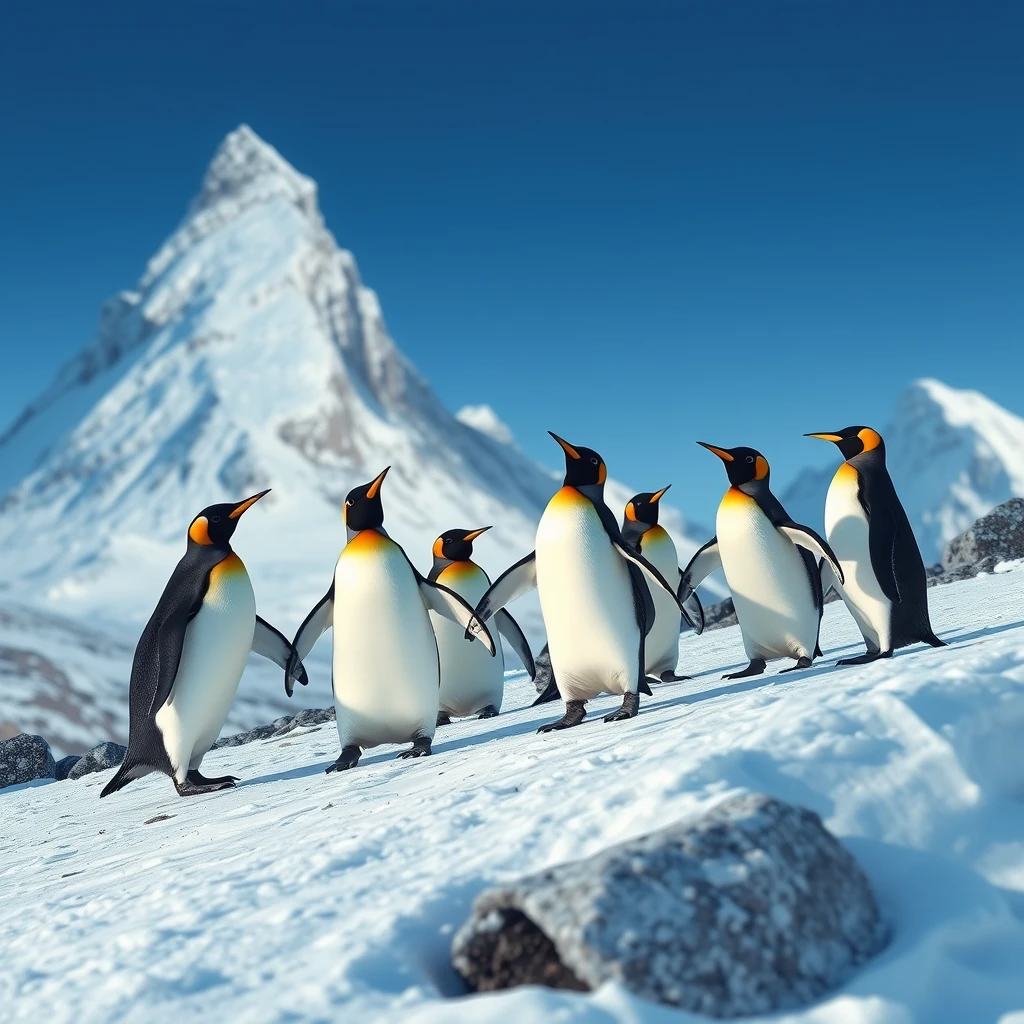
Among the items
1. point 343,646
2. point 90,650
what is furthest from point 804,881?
point 90,650

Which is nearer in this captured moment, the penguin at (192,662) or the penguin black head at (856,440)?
the penguin at (192,662)

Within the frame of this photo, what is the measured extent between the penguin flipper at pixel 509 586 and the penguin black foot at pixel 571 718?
2.50ft

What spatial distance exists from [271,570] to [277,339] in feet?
125

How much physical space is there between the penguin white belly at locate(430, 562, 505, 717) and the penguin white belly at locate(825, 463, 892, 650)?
2459 millimetres

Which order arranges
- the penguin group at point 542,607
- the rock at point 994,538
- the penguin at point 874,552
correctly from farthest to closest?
1. the rock at point 994,538
2. the penguin at point 874,552
3. the penguin group at point 542,607

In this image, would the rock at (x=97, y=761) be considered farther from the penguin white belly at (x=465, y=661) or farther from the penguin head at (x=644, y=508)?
the penguin head at (x=644, y=508)

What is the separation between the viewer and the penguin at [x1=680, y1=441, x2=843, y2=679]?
6.19 metres

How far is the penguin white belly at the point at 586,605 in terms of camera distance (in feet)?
17.6

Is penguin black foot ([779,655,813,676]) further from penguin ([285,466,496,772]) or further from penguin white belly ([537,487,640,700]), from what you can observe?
penguin ([285,466,496,772])

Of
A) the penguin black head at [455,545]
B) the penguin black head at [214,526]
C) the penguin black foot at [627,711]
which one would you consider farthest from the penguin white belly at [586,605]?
the penguin black head at [455,545]

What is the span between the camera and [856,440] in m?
6.16

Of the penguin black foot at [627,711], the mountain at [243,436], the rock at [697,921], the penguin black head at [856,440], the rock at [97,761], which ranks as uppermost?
the mountain at [243,436]

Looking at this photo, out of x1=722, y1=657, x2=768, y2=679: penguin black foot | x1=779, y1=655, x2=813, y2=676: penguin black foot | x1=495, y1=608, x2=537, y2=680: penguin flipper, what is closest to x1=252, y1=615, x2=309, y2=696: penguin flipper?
x1=495, y1=608, x2=537, y2=680: penguin flipper

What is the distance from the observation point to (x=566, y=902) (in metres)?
2.04
